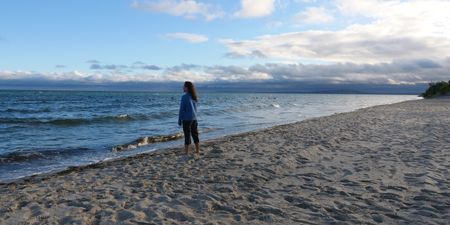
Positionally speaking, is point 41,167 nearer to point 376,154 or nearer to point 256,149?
point 256,149

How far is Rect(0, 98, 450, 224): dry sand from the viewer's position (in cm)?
579

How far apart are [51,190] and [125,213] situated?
2632 mm

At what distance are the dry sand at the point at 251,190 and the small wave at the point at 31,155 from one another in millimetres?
3618

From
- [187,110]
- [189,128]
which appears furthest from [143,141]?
[187,110]

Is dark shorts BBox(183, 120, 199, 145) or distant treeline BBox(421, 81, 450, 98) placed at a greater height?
distant treeline BBox(421, 81, 450, 98)

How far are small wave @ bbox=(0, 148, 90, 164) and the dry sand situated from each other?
11.9 ft

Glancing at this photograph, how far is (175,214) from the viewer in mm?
5871

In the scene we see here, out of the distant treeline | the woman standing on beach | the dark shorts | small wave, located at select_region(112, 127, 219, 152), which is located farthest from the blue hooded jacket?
the distant treeline

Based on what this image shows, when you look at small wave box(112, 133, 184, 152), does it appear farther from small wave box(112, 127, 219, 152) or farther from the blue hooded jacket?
the blue hooded jacket

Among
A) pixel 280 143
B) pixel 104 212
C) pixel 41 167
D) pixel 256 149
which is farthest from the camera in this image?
pixel 280 143

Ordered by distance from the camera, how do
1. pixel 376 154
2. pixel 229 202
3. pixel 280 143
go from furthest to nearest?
pixel 280 143
pixel 376 154
pixel 229 202

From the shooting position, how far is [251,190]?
285 inches

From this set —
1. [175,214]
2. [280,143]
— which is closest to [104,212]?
[175,214]

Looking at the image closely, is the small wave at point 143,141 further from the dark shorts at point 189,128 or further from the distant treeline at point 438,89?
the distant treeline at point 438,89
